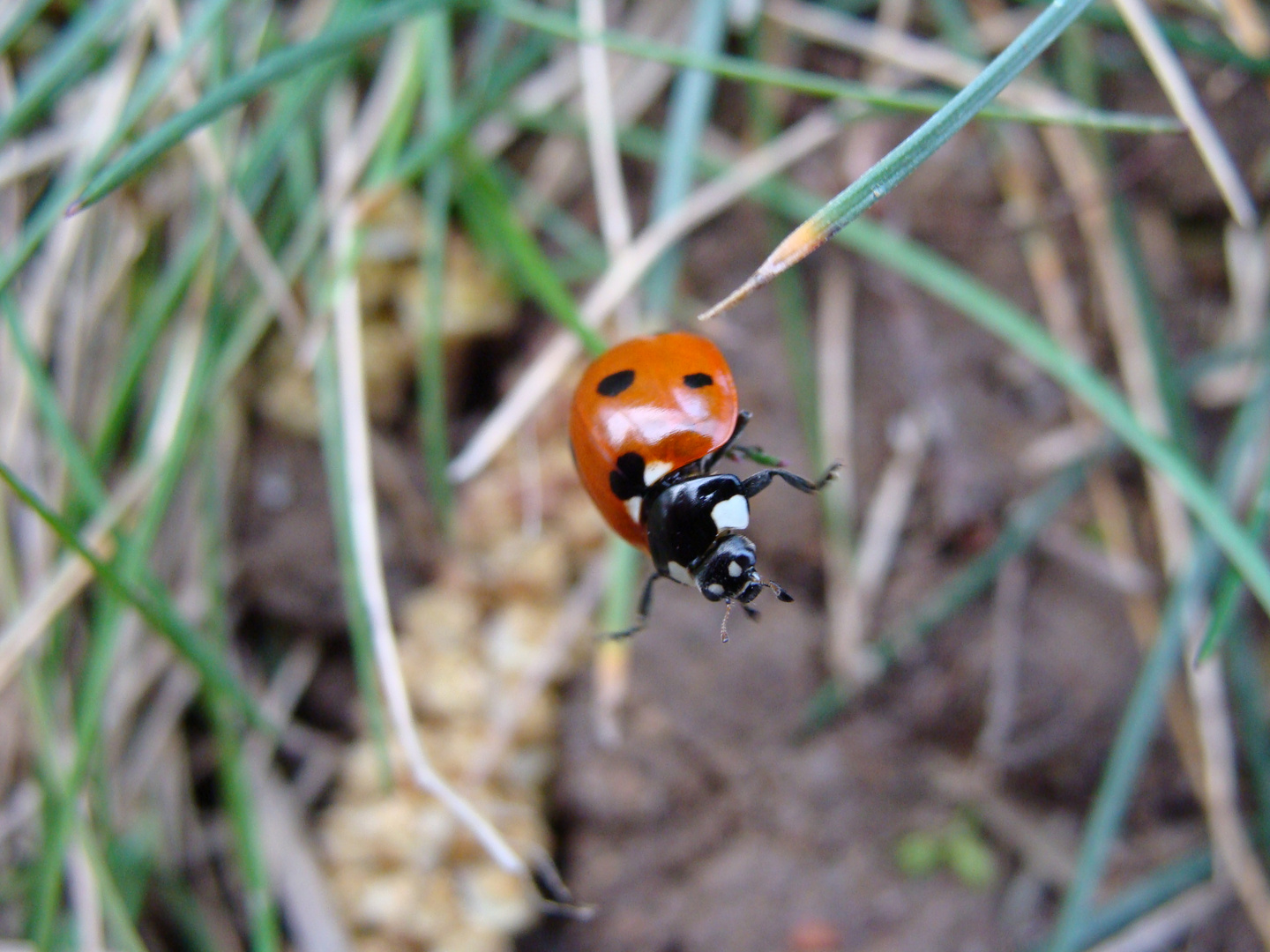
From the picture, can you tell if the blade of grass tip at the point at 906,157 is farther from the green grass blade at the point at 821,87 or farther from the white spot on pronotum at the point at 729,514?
the white spot on pronotum at the point at 729,514

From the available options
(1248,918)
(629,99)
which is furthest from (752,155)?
(1248,918)

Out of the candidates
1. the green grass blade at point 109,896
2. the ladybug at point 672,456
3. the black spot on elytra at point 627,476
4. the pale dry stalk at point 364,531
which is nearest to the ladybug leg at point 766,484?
the ladybug at point 672,456

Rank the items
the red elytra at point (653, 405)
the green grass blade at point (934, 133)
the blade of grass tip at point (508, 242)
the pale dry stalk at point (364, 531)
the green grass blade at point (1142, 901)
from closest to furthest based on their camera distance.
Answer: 1. the green grass blade at point (934, 133)
2. the red elytra at point (653, 405)
3. the pale dry stalk at point (364, 531)
4. the blade of grass tip at point (508, 242)
5. the green grass blade at point (1142, 901)

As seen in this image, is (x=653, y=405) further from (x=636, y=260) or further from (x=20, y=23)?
(x=20, y=23)

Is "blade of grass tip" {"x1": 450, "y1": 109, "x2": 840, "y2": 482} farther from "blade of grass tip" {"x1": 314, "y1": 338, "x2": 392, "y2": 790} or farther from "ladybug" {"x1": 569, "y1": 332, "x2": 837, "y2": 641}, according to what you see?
"ladybug" {"x1": 569, "y1": 332, "x2": 837, "y2": 641}

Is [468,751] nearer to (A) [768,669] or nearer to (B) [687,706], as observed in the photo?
(B) [687,706]

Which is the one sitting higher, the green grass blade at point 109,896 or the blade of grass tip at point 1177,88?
the blade of grass tip at point 1177,88
